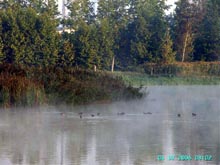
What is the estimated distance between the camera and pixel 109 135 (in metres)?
12.9

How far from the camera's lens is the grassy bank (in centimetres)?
1805

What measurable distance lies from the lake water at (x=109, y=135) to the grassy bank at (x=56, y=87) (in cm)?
43

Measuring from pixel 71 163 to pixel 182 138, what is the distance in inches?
125

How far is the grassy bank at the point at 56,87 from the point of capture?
59.2ft

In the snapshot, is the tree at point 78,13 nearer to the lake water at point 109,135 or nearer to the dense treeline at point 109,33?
the dense treeline at point 109,33

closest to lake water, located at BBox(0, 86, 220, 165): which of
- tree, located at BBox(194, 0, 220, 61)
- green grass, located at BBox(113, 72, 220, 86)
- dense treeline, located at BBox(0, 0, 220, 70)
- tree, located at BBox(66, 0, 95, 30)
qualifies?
green grass, located at BBox(113, 72, 220, 86)

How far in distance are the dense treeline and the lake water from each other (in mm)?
19492

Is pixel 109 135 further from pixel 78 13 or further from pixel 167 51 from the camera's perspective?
pixel 78 13

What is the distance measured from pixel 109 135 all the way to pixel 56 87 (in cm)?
637

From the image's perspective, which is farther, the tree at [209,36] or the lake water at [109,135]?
the tree at [209,36]

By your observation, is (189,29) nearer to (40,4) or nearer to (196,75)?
(196,75)
